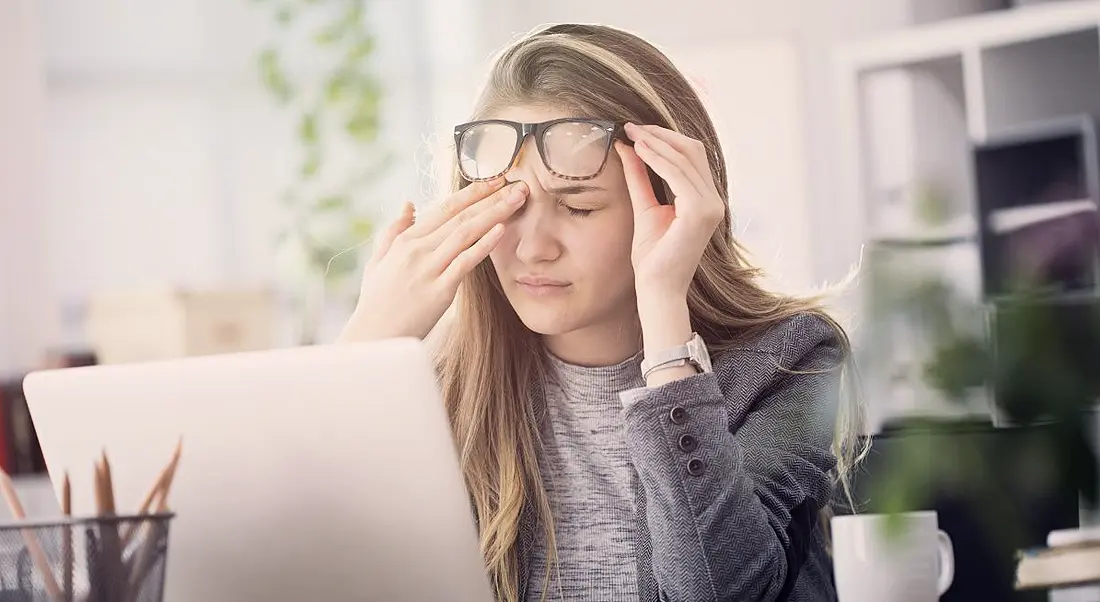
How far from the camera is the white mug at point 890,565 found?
1.01 metres

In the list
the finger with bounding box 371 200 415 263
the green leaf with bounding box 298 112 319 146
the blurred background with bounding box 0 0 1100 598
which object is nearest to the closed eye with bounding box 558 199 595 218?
the finger with bounding box 371 200 415 263

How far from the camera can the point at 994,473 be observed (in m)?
0.34

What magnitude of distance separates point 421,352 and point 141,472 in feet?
0.81

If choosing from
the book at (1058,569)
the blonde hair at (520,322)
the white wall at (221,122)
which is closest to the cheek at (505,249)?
the blonde hair at (520,322)

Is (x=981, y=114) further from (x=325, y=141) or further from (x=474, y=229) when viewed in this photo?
(x=474, y=229)

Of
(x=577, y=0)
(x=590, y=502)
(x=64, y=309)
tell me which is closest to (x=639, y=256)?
(x=590, y=502)

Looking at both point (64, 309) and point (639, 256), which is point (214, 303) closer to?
point (64, 309)

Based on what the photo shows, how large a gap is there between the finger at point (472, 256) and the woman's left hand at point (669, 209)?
16 centimetres

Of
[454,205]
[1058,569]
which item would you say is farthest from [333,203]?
[1058,569]

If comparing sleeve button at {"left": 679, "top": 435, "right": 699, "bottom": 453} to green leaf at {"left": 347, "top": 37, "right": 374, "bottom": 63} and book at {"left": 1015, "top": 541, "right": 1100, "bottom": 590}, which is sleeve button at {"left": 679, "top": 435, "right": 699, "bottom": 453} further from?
green leaf at {"left": 347, "top": 37, "right": 374, "bottom": 63}

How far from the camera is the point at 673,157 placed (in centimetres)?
137

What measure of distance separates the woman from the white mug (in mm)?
147

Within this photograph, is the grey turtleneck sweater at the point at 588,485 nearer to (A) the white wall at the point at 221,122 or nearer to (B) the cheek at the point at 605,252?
(B) the cheek at the point at 605,252

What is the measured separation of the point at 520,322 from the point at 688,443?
16.8 inches
